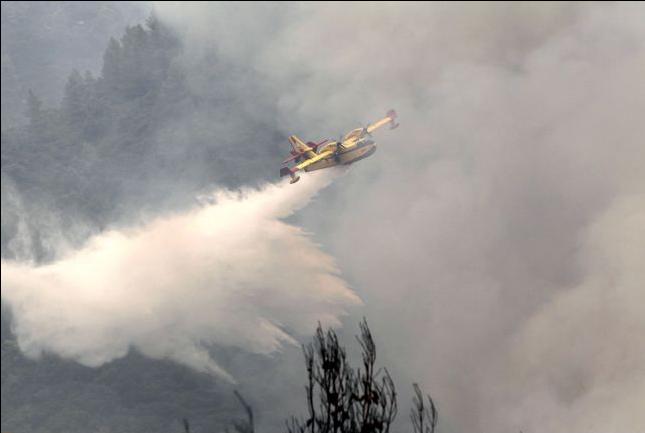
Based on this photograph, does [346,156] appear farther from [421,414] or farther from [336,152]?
[421,414]

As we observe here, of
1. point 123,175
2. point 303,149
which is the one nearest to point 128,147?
point 123,175

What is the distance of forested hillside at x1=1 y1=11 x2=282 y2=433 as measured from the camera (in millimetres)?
110938

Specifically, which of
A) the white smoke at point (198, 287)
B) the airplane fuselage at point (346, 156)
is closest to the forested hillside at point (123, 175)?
the white smoke at point (198, 287)

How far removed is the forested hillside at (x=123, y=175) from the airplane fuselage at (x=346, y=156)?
27.1m

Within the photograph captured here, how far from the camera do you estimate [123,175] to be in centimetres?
11994

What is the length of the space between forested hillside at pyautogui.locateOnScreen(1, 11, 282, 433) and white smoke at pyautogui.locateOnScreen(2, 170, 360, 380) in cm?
387

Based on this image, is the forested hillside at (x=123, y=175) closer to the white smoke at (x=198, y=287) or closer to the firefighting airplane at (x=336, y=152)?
the white smoke at (x=198, y=287)

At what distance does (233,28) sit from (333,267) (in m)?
33.7

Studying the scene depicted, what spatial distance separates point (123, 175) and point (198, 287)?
22910mm

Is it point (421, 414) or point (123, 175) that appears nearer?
point (421, 414)

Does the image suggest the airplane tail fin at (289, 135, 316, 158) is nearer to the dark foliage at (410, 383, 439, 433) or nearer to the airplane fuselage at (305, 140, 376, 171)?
the airplane fuselage at (305, 140, 376, 171)

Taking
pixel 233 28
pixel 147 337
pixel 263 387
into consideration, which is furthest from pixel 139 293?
pixel 233 28

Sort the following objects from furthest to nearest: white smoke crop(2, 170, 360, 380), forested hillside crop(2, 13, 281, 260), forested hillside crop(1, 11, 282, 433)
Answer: forested hillside crop(2, 13, 281, 260) → forested hillside crop(1, 11, 282, 433) → white smoke crop(2, 170, 360, 380)

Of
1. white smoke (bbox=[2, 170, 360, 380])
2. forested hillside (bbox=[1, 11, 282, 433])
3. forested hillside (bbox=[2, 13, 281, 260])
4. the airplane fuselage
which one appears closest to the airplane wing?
the airplane fuselage
